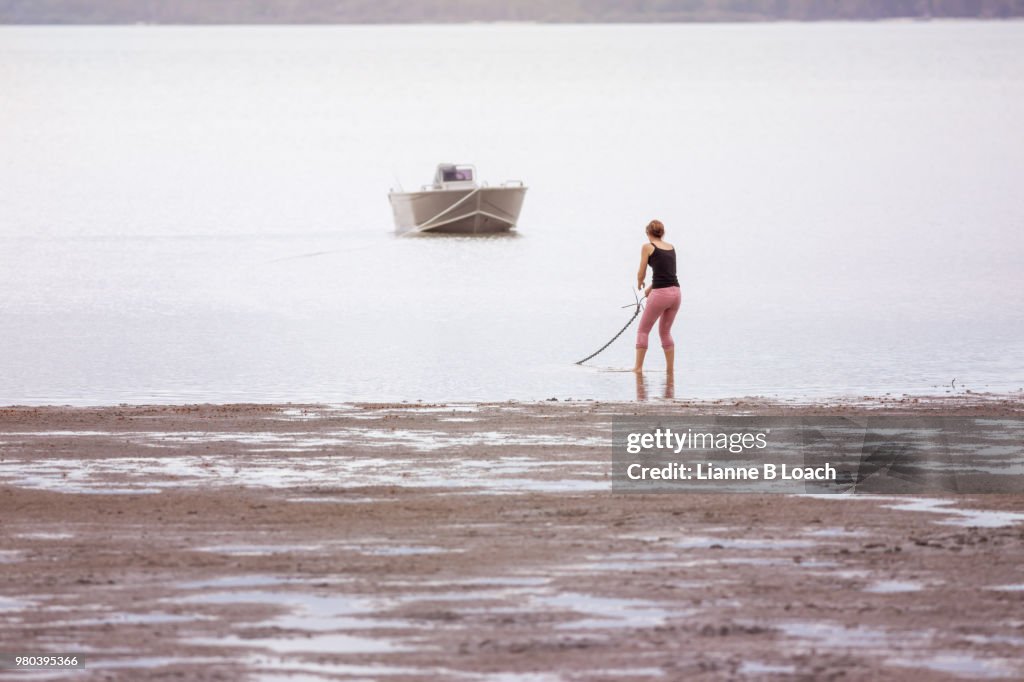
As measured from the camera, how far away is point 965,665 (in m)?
8.02

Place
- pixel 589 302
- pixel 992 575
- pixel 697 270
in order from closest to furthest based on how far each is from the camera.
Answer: pixel 992 575 < pixel 589 302 < pixel 697 270

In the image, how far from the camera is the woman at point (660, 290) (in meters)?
19.2

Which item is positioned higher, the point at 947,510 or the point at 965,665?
the point at 947,510

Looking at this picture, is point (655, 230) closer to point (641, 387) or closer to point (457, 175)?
point (641, 387)

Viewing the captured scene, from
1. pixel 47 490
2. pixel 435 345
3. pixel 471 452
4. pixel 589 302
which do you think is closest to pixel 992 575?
pixel 471 452

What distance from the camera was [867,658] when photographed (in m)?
8.09

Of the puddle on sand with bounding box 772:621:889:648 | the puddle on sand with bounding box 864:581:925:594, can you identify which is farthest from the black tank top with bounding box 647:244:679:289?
the puddle on sand with bounding box 772:621:889:648

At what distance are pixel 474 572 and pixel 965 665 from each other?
2665 mm

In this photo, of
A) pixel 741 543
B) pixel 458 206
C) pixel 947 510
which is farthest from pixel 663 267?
pixel 458 206

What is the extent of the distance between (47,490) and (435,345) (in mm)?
13114

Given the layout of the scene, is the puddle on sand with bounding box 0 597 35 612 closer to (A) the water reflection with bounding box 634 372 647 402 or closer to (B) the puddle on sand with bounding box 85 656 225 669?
(B) the puddle on sand with bounding box 85 656 225 669

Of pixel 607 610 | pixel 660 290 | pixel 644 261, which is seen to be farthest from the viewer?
pixel 660 290

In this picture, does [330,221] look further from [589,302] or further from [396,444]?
[396,444]

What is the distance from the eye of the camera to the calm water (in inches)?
861
